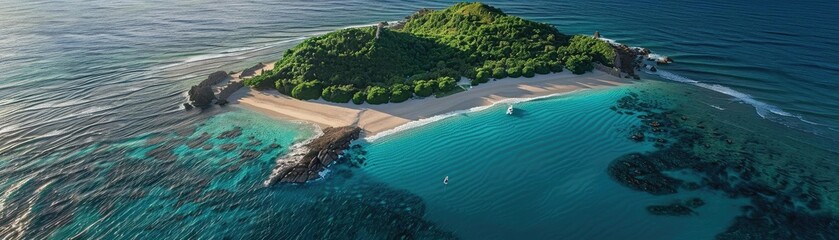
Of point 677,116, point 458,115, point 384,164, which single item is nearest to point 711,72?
point 677,116

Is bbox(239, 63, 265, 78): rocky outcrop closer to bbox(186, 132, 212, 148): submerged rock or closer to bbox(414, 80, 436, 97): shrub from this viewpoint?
bbox(186, 132, 212, 148): submerged rock

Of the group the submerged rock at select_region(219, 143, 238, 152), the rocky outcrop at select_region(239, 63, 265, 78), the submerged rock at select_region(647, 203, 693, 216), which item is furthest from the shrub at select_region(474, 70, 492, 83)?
the rocky outcrop at select_region(239, 63, 265, 78)

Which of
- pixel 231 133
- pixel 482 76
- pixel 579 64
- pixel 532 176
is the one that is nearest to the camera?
pixel 532 176

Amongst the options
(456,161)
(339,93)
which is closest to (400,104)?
(339,93)

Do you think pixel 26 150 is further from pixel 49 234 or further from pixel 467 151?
pixel 467 151

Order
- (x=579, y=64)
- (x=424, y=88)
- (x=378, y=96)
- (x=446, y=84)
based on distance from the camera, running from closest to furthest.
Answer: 1. (x=378, y=96)
2. (x=424, y=88)
3. (x=446, y=84)
4. (x=579, y=64)

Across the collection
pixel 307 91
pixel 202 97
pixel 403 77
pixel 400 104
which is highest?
pixel 403 77

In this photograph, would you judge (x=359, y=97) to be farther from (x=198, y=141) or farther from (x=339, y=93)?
(x=198, y=141)
